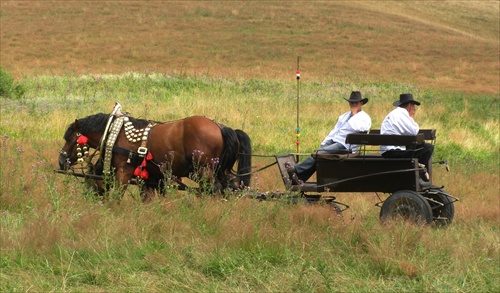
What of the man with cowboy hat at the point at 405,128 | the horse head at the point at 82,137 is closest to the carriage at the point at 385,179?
the man with cowboy hat at the point at 405,128

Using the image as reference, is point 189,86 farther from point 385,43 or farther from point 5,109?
point 385,43

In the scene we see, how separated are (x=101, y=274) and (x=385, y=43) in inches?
1787

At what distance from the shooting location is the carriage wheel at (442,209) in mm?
9000

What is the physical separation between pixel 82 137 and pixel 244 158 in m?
2.04

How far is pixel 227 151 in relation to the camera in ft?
30.6

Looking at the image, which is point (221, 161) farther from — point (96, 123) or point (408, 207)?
point (408, 207)

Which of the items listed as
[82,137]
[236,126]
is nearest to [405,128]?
[82,137]

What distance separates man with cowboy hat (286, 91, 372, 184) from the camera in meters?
9.29

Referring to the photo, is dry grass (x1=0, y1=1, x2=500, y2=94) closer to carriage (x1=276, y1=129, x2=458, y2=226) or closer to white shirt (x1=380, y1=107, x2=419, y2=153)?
white shirt (x1=380, y1=107, x2=419, y2=153)

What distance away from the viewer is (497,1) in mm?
87438

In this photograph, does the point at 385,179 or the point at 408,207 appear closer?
the point at 408,207

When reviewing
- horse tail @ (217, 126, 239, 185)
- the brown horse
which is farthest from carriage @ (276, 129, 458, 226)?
the brown horse

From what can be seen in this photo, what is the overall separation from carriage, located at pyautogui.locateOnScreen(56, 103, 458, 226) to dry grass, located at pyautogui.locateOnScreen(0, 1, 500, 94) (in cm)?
2267

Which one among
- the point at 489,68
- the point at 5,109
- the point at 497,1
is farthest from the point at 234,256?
the point at 497,1
